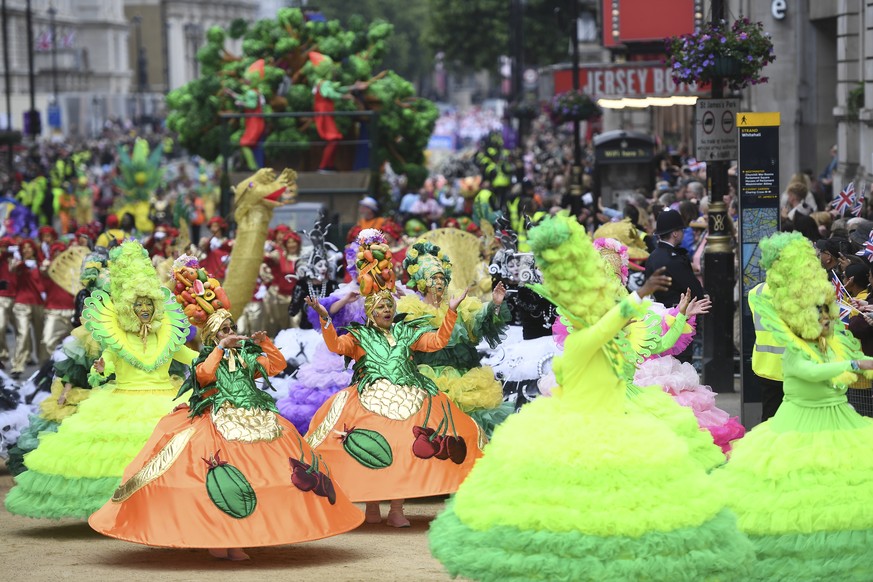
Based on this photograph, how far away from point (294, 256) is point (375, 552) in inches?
347

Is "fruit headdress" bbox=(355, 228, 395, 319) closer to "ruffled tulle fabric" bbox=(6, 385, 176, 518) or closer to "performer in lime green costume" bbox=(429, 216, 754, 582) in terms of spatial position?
"ruffled tulle fabric" bbox=(6, 385, 176, 518)

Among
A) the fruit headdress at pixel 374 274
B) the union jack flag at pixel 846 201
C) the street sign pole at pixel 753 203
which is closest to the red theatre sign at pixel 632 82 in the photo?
the union jack flag at pixel 846 201

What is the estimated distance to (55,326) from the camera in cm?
1927

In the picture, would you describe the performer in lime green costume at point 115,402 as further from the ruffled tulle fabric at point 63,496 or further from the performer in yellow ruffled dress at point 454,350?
the performer in yellow ruffled dress at point 454,350

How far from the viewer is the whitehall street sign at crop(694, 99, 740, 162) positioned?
46.4 feet

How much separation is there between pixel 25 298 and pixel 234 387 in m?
11.3

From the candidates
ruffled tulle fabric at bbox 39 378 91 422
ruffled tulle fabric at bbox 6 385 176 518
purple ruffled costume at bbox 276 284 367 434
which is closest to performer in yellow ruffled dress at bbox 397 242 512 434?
purple ruffled costume at bbox 276 284 367 434

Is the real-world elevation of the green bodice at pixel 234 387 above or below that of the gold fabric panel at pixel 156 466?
above

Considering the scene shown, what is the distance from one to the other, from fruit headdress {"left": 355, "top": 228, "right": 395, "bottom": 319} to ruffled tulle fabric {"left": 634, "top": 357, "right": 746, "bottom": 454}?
1.75 m

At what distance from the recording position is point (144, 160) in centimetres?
3136

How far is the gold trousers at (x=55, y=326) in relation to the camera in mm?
19219

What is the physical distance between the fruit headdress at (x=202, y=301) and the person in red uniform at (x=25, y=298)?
10.5 meters

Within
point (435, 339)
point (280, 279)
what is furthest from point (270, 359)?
point (280, 279)

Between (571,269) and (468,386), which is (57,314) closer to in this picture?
(468,386)
